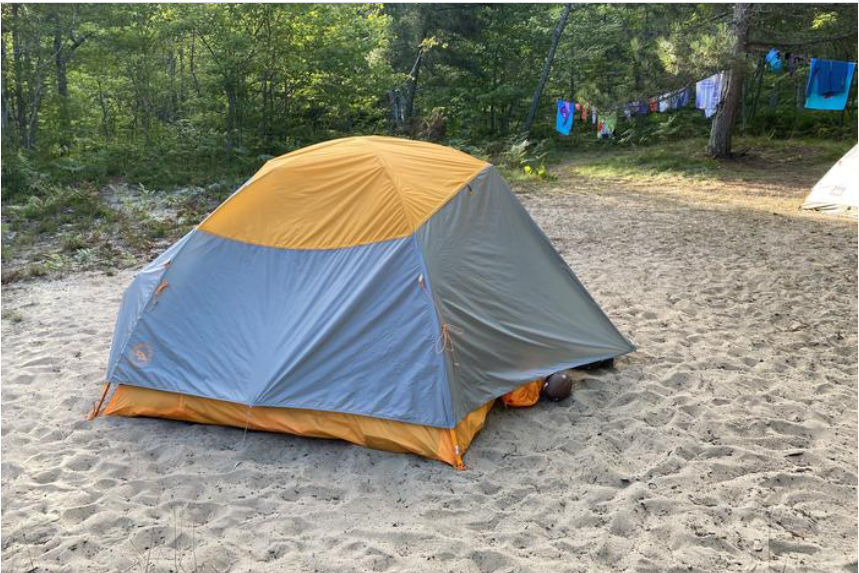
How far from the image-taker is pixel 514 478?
3291mm

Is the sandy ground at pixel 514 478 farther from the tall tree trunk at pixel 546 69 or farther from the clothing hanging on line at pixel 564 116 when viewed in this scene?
the tall tree trunk at pixel 546 69

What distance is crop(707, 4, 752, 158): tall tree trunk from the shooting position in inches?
470

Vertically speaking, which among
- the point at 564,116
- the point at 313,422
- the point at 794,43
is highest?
the point at 794,43

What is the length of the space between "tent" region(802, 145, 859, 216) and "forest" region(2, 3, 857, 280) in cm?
299

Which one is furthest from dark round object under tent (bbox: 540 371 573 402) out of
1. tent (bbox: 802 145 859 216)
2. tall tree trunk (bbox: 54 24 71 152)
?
tall tree trunk (bbox: 54 24 71 152)

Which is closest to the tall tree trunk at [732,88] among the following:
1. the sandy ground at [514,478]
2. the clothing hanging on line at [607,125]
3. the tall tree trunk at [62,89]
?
the clothing hanging on line at [607,125]

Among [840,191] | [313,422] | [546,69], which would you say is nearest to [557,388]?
[313,422]

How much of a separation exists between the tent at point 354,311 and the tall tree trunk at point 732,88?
9.68m

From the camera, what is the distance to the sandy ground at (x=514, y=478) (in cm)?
274

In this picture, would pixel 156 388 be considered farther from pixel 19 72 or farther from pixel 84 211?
pixel 19 72

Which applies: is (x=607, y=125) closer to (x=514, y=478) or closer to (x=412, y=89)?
(x=412, y=89)

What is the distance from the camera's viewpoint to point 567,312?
4.45m

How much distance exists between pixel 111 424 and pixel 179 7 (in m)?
11.5

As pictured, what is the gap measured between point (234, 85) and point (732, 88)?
10396 mm
